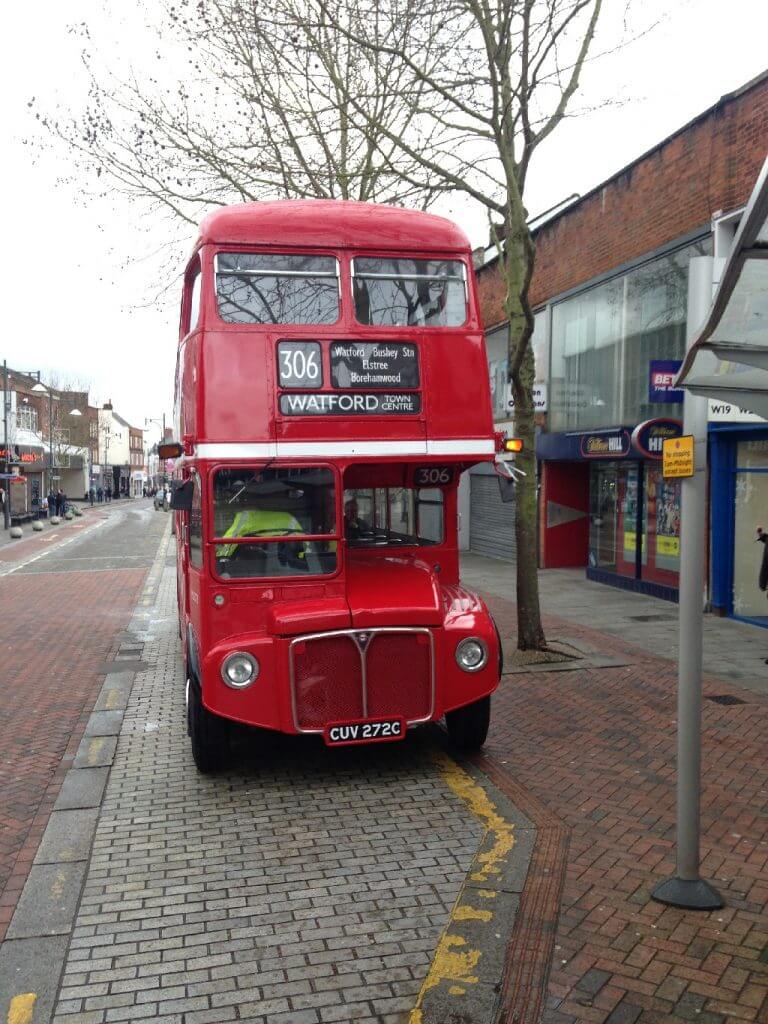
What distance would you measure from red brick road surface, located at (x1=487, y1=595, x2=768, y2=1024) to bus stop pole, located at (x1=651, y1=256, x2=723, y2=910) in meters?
0.14

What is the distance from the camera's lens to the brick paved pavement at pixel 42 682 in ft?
18.7

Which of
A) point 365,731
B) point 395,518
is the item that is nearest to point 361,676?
point 365,731

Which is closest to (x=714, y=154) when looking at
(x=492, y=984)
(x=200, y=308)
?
(x=200, y=308)

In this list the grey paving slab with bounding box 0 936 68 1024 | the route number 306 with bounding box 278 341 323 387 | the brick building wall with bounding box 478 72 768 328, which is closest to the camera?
the grey paving slab with bounding box 0 936 68 1024

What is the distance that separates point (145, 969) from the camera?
396 cm

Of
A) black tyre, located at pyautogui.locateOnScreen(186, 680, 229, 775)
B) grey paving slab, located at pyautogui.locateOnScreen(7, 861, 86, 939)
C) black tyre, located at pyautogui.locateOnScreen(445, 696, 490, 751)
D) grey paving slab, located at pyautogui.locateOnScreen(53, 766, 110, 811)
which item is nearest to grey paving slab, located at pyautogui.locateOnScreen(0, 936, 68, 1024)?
grey paving slab, located at pyautogui.locateOnScreen(7, 861, 86, 939)

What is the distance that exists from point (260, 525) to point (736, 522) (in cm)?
850

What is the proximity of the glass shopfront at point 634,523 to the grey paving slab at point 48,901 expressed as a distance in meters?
11.2

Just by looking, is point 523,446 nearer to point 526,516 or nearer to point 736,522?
point 526,516

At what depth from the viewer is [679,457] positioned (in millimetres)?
4262

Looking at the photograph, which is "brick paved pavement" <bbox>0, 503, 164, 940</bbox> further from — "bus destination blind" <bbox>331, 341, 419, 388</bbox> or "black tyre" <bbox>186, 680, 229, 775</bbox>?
"bus destination blind" <bbox>331, 341, 419, 388</bbox>

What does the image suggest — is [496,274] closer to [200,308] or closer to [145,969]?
[200,308]

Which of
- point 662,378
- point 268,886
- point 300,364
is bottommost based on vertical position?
point 268,886

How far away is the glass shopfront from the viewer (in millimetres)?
14583
